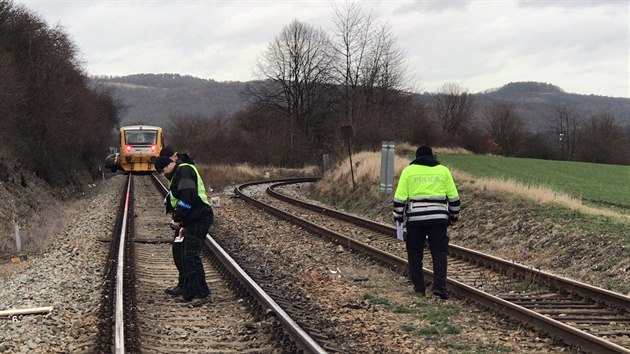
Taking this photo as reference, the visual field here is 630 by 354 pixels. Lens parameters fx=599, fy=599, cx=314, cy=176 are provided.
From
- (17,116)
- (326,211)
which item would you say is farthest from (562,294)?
(17,116)

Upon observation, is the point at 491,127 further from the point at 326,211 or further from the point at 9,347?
the point at 9,347

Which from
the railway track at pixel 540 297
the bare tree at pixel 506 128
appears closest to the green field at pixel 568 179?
the railway track at pixel 540 297

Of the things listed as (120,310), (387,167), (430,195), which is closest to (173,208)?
(120,310)

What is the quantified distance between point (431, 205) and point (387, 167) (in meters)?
12.4

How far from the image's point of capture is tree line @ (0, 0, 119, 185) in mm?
24562

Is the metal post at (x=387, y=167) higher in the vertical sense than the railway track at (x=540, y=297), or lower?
higher

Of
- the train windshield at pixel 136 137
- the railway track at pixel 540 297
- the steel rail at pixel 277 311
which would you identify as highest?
the train windshield at pixel 136 137

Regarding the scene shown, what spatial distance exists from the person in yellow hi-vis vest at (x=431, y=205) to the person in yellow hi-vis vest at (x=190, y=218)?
107 inches

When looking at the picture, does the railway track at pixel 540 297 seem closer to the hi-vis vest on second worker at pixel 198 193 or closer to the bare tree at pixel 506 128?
the hi-vis vest on second worker at pixel 198 193

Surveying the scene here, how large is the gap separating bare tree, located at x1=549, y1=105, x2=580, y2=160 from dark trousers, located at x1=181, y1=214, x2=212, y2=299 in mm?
92420

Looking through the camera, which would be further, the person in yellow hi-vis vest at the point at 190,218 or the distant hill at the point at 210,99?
the distant hill at the point at 210,99

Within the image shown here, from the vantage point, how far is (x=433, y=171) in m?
8.24

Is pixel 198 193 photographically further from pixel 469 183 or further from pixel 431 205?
pixel 469 183

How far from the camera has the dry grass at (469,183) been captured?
1533 cm
